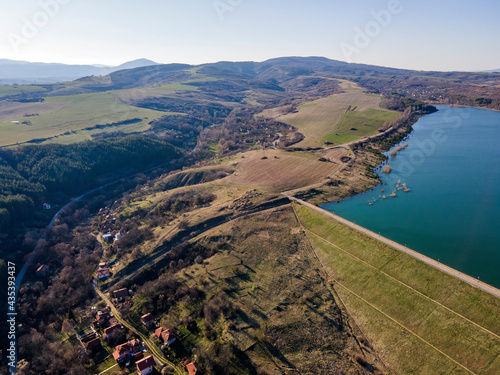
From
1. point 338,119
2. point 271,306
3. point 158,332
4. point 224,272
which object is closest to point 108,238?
point 224,272

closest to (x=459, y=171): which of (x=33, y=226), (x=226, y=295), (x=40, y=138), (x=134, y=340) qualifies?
(x=226, y=295)

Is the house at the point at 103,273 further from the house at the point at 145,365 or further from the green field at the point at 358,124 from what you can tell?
the green field at the point at 358,124

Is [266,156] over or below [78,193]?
over

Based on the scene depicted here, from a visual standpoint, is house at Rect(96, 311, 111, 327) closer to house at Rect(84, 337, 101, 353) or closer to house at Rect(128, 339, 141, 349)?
house at Rect(84, 337, 101, 353)

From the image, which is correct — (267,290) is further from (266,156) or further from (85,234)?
(266,156)

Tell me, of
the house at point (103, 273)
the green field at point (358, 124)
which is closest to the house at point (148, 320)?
the house at point (103, 273)

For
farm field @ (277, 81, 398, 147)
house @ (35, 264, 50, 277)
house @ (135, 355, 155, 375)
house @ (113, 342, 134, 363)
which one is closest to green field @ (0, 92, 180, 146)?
house @ (35, 264, 50, 277)
